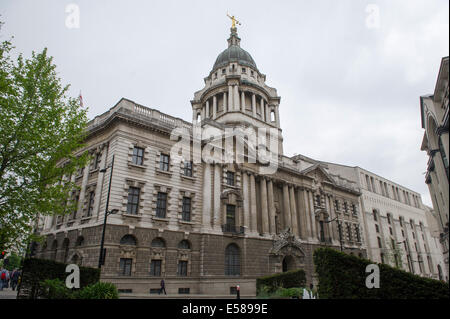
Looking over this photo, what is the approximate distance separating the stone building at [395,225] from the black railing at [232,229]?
28943 mm

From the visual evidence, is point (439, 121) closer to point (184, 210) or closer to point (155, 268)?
point (184, 210)

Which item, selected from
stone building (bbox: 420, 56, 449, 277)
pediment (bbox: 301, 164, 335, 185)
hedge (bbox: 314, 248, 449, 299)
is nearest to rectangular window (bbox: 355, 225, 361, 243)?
pediment (bbox: 301, 164, 335, 185)

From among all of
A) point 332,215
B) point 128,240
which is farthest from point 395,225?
point 128,240

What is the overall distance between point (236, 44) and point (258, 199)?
35323mm

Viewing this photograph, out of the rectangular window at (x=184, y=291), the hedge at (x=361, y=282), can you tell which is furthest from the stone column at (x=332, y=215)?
the hedge at (x=361, y=282)

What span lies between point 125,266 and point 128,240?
2.01 meters

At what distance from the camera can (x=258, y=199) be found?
3503 centimetres

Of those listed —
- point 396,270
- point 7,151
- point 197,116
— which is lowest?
Answer: point 396,270

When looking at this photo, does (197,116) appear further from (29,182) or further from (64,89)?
(29,182)

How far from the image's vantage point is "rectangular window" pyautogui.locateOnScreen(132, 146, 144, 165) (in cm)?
2534

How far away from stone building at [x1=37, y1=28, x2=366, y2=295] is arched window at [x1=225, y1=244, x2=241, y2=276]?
0.33ft

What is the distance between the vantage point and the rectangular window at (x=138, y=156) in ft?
83.1

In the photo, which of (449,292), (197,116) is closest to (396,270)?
(449,292)

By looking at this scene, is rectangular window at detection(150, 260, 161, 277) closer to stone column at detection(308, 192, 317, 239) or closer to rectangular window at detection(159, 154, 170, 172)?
rectangular window at detection(159, 154, 170, 172)
